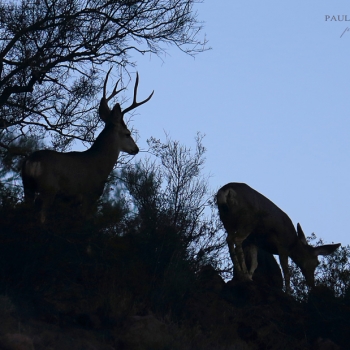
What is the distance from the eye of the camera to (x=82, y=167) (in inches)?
535

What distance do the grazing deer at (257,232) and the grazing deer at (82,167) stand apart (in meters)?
2.03

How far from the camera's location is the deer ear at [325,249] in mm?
15109

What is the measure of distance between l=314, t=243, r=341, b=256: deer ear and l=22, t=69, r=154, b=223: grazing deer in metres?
3.84

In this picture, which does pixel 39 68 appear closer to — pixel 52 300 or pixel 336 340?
pixel 52 300

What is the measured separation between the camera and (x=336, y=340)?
40.2 feet

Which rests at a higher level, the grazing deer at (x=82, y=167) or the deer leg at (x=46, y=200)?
the grazing deer at (x=82, y=167)

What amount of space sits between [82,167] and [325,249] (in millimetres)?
4892

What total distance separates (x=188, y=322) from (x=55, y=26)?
6059 mm

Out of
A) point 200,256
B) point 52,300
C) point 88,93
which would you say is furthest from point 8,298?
point 88,93

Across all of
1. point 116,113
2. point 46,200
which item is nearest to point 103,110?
point 116,113

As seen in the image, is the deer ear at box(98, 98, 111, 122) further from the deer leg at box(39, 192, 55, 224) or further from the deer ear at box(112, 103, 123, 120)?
the deer leg at box(39, 192, 55, 224)

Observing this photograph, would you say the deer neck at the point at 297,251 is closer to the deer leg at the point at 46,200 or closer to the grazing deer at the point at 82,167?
the grazing deer at the point at 82,167

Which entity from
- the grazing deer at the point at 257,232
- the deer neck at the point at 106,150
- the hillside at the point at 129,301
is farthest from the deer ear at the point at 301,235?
the deer neck at the point at 106,150

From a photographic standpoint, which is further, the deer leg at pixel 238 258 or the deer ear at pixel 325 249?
the deer ear at pixel 325 249
